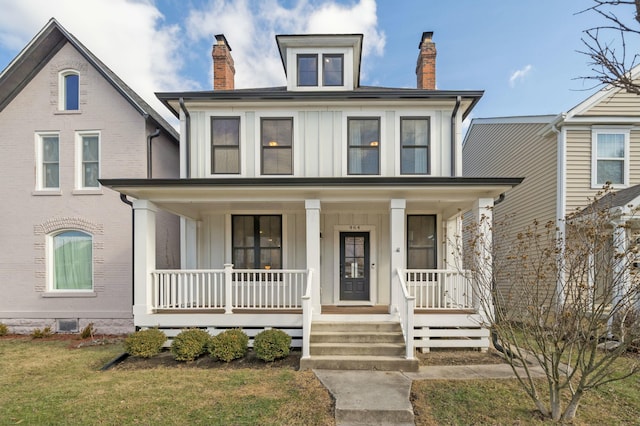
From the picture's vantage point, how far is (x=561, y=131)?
9.45 metres

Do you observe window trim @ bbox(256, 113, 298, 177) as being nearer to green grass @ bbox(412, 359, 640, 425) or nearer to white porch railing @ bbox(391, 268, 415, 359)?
white porch railing @ bbox(391, 268, 415, 359)

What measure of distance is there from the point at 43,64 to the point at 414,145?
10873 mm

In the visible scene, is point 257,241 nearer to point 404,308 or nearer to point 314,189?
point 314,189

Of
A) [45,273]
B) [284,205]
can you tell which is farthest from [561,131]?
[45,273]

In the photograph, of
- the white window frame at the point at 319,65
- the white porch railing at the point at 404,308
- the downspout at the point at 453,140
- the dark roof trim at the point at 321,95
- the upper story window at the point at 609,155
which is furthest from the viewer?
the upper story window at the point at 609,155

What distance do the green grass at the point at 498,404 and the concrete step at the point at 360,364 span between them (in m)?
0.52

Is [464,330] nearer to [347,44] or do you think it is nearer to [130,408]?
[130,408]

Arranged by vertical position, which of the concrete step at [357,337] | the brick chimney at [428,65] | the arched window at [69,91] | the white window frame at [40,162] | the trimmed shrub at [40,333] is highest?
the brick chimney at [428,65]

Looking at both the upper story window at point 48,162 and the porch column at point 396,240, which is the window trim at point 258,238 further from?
the upper story window at point 48,162

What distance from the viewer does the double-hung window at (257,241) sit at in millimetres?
9000

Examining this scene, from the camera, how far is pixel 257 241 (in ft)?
29.7

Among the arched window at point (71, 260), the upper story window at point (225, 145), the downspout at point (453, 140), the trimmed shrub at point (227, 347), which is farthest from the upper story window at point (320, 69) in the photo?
the arched window at point (71, 260)

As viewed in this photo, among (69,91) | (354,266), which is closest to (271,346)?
(354,266)

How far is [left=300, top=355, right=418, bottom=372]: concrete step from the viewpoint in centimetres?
584
